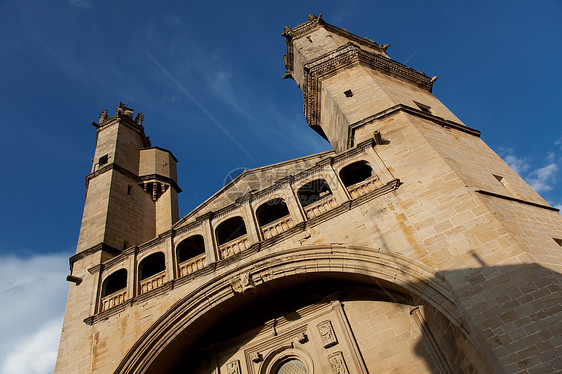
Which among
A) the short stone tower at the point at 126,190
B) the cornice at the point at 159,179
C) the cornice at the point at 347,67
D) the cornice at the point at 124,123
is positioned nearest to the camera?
the short stone tower at the point at 126,190

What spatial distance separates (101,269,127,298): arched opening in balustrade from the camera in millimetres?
11062

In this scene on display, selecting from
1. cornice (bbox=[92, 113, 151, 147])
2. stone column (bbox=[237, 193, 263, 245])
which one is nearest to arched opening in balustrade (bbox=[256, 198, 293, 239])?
stone column (bbox=[237, 193, 263, 245])

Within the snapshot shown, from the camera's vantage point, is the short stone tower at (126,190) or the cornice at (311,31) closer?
the short stone tower at (126,190)

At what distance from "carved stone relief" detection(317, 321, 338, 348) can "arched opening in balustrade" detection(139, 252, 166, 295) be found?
3.86 metres

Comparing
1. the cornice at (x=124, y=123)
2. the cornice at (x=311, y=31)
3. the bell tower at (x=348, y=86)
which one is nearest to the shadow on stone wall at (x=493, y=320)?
the bell tower at (x=348, y=86)

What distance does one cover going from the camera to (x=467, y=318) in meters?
6.88

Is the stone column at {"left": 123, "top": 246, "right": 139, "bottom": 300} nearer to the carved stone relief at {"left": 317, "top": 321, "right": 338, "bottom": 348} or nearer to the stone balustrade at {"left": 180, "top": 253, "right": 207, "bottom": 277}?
the stone balustrade at {"left": 180, "top": 253, "right": 207, "bottom": 277}

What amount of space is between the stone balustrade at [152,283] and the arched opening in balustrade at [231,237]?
1.55 m

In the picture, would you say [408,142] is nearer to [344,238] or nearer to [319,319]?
[344,238]

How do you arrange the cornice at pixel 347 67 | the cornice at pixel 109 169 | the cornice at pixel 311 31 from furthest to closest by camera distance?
the cornice at pixel 311 31 → the cornice at pixel 109 169 → the cornice at pixel 347 67

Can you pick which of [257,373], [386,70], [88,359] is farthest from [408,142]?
[88,359]

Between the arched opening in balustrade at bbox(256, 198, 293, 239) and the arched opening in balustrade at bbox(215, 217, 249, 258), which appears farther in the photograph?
the arched opening in balustrade at bbox(215, 217, 249, 258)

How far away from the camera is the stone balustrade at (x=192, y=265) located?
10.3m

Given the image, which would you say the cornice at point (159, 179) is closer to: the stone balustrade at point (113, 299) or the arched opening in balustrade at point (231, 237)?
the arched opening in balustrade at point (231, 237)
